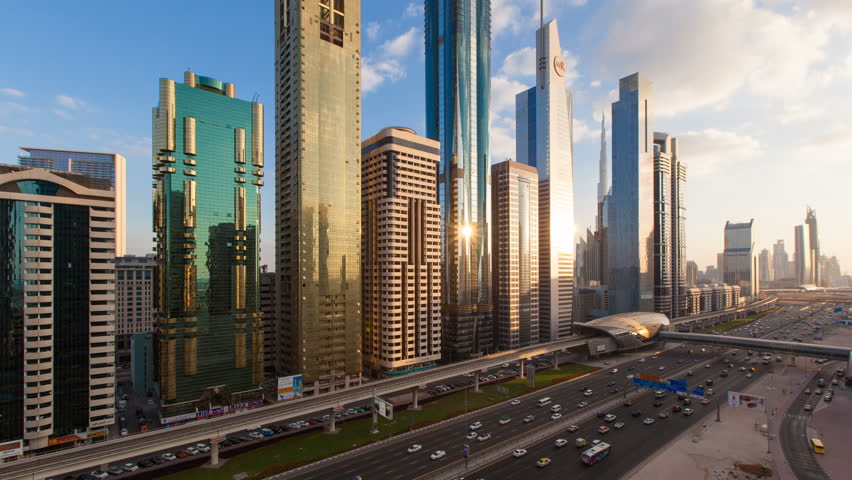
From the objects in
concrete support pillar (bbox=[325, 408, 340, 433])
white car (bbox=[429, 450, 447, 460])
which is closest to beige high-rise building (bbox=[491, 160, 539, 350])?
concrete support pillar (bbox=[325, 408, 340, 433])

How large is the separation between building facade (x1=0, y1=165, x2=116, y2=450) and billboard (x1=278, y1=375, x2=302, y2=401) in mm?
34088

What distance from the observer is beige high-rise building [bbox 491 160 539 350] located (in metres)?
182

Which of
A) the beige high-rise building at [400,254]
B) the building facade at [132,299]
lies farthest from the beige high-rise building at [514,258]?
the building facade at [132,299]

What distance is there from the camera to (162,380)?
10262cm

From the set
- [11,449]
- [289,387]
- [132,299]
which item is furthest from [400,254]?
[132,299]

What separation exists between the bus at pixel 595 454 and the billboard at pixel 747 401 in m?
35.1

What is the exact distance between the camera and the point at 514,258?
611ft

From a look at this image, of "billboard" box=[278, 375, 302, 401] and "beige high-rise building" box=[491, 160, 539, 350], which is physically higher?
"beige high-rise building" box=[491, 160, 539, 350]

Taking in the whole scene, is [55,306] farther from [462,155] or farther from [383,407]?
[462,155]

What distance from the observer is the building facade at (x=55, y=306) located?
3184 inches

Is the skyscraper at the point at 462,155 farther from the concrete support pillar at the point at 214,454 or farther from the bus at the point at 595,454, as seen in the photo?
the concrete support pillar at the point at 214,454

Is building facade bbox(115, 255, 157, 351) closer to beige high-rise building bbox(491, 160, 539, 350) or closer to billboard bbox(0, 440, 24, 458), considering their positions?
billboard bbox(0, 440, 24, 458)

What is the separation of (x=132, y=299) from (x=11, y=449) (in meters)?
117

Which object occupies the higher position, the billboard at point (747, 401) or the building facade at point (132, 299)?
the building facade at point (132, 299)
